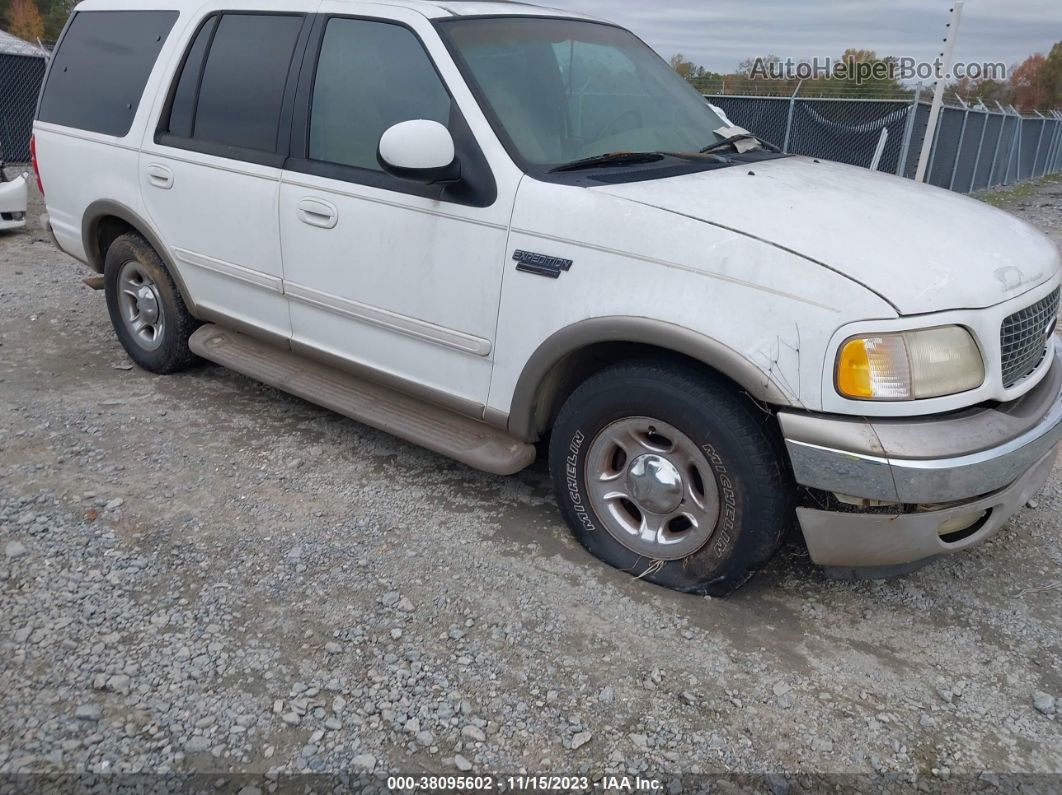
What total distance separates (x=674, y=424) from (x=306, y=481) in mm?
1832

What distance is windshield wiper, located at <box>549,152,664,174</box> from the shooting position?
10.7ft

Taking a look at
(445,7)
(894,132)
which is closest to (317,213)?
(445,7)

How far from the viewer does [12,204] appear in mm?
8984

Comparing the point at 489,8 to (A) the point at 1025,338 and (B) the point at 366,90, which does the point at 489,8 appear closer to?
(B) the point at 366,90

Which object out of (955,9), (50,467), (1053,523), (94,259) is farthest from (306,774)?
(955,9)

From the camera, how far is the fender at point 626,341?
2701mm

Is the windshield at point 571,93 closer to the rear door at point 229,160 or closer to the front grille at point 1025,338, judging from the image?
the rear door at point 229,160

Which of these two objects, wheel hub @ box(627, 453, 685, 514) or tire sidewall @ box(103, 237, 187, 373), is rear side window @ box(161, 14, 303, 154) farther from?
wheel hub @ box(627, 453, 685, 514)

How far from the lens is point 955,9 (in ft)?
28.8

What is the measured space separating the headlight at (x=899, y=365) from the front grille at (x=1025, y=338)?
27 centimetres

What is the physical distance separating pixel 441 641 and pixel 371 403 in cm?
133

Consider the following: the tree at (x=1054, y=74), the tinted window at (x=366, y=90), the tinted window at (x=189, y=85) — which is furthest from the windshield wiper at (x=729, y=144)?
the tree at (x=1054, y=74)

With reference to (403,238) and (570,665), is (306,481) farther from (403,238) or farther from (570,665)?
(570,665)

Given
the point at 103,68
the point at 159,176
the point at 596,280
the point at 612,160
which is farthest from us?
the point at 103,68
